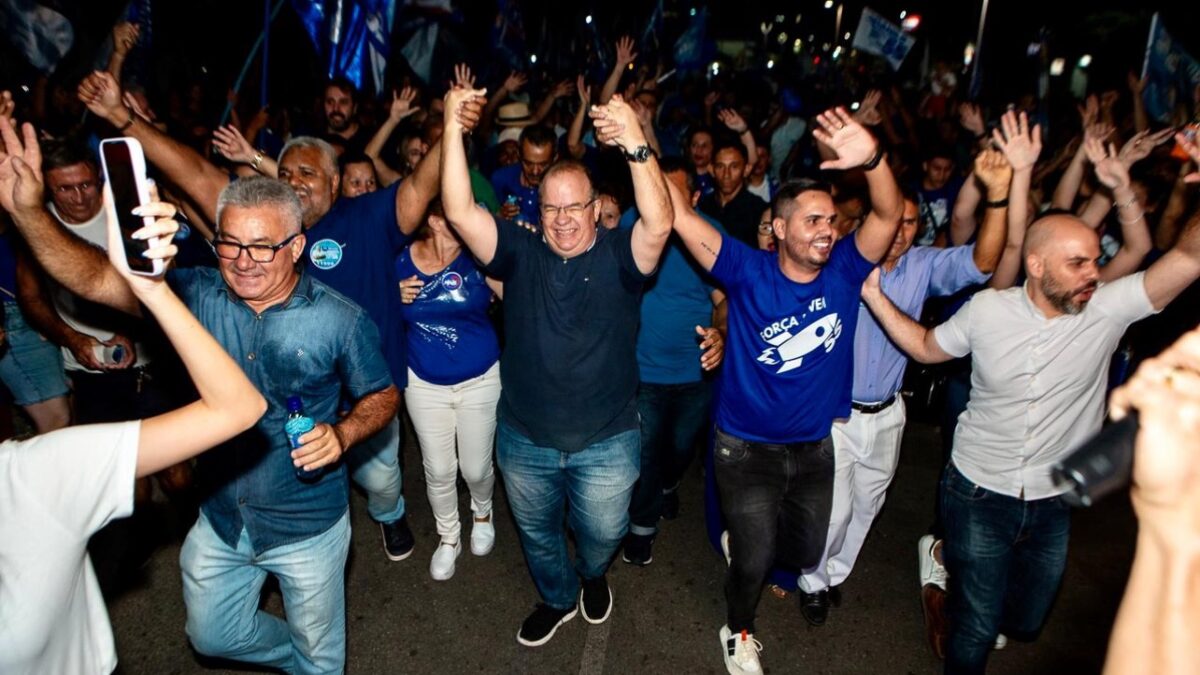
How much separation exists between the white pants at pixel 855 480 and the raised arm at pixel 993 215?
2.68ft

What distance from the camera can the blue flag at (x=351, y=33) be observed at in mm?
5727

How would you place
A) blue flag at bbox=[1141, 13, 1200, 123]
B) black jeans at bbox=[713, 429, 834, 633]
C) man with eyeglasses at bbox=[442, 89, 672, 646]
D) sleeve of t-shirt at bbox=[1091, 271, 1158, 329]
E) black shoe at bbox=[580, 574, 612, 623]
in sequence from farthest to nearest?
blue flag at bbox=[1141, 13, 1200, 123]
black shoe at bbox=[580, 574, 612, 623]
black jeans at bbox=[713, 429, 834, 633]
man with eyeglasses at bbox=[442, 89, 672, 646]
sleeve of t-shirt at bbox=[1091, 271, 1158, 329]

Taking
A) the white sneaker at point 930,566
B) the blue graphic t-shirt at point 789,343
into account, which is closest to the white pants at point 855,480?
the blue graphic t-shirt at point 789,343

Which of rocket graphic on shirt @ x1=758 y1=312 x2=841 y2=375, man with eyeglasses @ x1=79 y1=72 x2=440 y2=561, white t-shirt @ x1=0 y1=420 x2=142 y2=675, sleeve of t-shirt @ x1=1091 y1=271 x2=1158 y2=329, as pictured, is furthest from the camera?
man with eyeglasses @ x1=79 y1=72 x2=440 y2=561

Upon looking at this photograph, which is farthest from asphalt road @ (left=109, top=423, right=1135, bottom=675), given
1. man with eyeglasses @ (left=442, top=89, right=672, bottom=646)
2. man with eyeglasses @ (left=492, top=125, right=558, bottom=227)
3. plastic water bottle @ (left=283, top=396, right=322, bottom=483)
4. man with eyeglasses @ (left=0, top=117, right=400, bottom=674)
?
man with eyeglasses @ (left=492, top=125, right=558, bottom=227)

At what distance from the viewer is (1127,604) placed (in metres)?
1.11

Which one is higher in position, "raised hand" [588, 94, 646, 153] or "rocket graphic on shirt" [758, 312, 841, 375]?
"raised hand" [588, 94, 646, 153]

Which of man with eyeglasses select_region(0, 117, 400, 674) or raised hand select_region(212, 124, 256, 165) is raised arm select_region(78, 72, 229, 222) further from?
man with eyeglasses select_region(0, 117, 400, 674)

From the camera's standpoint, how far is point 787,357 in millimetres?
3244

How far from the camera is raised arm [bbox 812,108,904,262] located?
303cm

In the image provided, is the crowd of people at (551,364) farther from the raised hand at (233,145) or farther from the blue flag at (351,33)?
the blue flag at (351,33)

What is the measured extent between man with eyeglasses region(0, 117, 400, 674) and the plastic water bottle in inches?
2.0

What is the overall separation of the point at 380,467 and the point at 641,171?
7.32 feet

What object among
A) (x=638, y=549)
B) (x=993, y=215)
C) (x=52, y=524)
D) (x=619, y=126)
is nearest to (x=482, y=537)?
(x=638, y=549)
